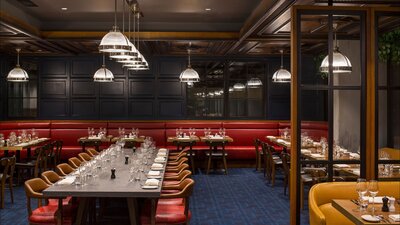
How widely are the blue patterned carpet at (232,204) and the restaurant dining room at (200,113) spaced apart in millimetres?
39

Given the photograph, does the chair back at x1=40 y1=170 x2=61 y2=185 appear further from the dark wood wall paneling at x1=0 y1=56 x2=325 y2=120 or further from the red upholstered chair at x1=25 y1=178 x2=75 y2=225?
the dark wood wall paneling at x1=0 y1=56 x2=325 y2=120

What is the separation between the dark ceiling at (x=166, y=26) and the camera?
836 cm

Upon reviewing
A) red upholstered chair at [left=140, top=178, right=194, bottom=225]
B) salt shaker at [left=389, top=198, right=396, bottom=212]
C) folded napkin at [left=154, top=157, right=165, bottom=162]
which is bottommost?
red upholstered chair at [left=140, top=178, right=194, bottom=225]

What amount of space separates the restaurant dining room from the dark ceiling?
0.04 m

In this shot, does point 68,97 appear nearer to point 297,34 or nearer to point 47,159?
point 47,159

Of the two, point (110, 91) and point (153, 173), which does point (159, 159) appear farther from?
point (110, 91)

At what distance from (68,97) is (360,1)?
8977mm

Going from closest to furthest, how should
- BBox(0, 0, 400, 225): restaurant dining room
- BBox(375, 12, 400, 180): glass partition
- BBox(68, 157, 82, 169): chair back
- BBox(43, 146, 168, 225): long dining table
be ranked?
BBox(43, 146, 168, 225): long dining table → BBox(0, 0, 400, 225): restaurant dining room → BBox(68, 157, 82, 169): chair back → BBox(375, 12, 400, 180): glass partition

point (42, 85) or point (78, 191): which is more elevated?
point (42, 85)

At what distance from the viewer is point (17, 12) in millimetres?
8898

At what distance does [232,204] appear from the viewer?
7.99 metres

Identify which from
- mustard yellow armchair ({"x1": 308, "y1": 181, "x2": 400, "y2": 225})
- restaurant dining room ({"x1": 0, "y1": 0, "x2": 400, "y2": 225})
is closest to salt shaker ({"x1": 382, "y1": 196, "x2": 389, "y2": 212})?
restaurant dining room ({"x1": 0, "y1": 0, "x2": 400, "y2": 225})

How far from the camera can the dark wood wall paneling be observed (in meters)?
12.9

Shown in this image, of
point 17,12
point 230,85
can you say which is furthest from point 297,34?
point 230,85
